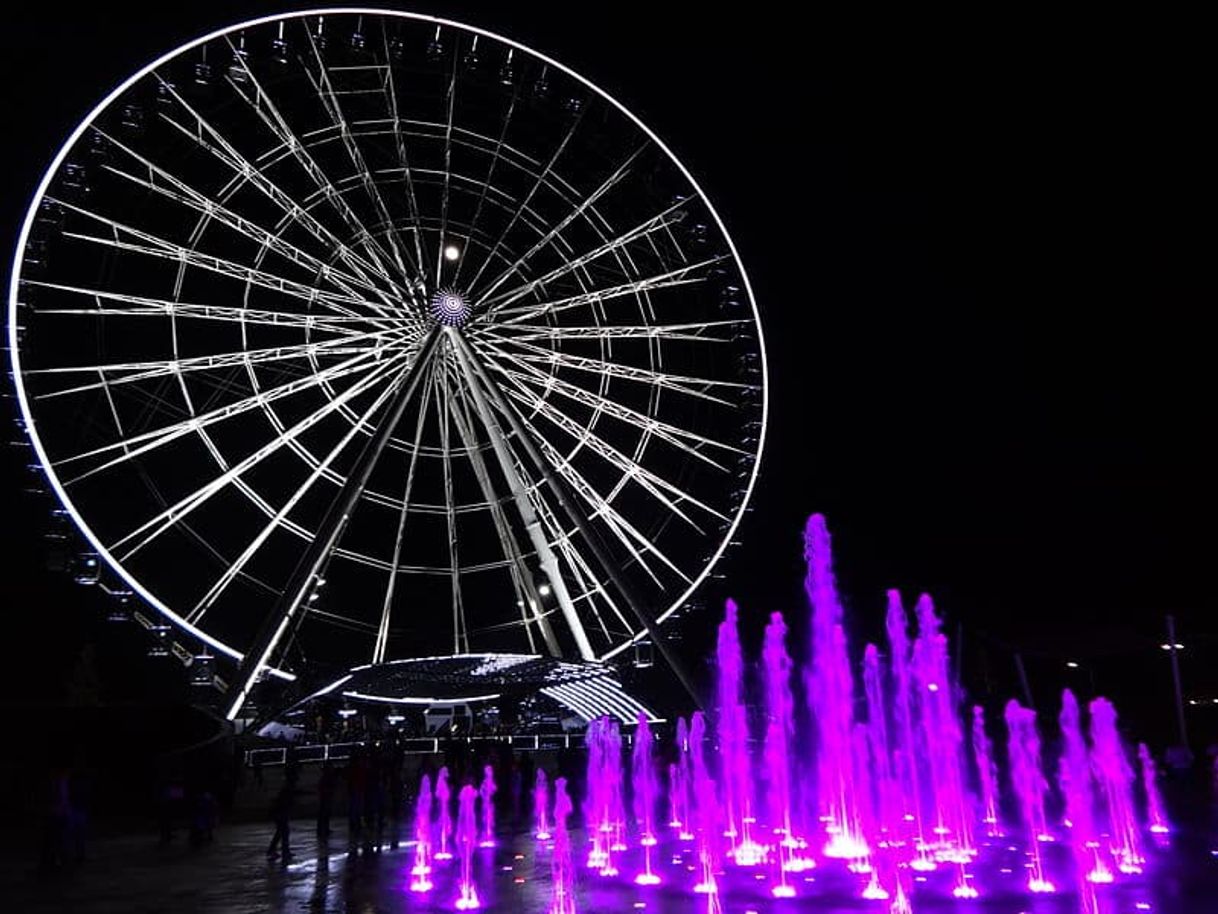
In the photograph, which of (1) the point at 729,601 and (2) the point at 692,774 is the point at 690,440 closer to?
(1) the point at 729,601

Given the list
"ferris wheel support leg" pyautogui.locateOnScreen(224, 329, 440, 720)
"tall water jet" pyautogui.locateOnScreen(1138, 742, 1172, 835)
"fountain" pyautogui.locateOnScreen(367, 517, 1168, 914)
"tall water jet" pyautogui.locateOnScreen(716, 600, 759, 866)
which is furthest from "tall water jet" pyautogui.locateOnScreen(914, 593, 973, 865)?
"ferris wheel support leg" pyautogui.locateOnScreen(224, 329, 440, 720)

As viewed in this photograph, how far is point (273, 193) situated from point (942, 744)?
21.9 m

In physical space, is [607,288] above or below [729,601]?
above

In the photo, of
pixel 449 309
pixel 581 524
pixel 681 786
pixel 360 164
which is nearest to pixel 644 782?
pixel 681 786

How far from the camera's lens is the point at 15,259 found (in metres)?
18.0

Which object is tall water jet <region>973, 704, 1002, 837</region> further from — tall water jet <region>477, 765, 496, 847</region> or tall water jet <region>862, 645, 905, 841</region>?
tall water jet <region>477, 765, 496, 847</region>

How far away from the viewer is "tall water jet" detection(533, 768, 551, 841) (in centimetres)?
1919

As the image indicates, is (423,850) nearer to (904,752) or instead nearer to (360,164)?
(360,164)

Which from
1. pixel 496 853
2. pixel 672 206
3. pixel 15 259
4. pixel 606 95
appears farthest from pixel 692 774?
pixel 15 259

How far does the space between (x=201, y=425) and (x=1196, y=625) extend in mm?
28149

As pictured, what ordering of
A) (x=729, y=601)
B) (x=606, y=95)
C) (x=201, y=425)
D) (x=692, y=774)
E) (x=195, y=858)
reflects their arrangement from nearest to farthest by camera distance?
(x=195, y=858)
(x=201, y=425)
(x=606, y=95)
(x=692, y=774)
(x=729, y=601)

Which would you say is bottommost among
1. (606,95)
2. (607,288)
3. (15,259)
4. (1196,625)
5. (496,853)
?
(496,853)

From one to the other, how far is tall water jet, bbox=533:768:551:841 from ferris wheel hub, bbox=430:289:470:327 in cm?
1094

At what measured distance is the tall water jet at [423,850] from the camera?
13.2m
